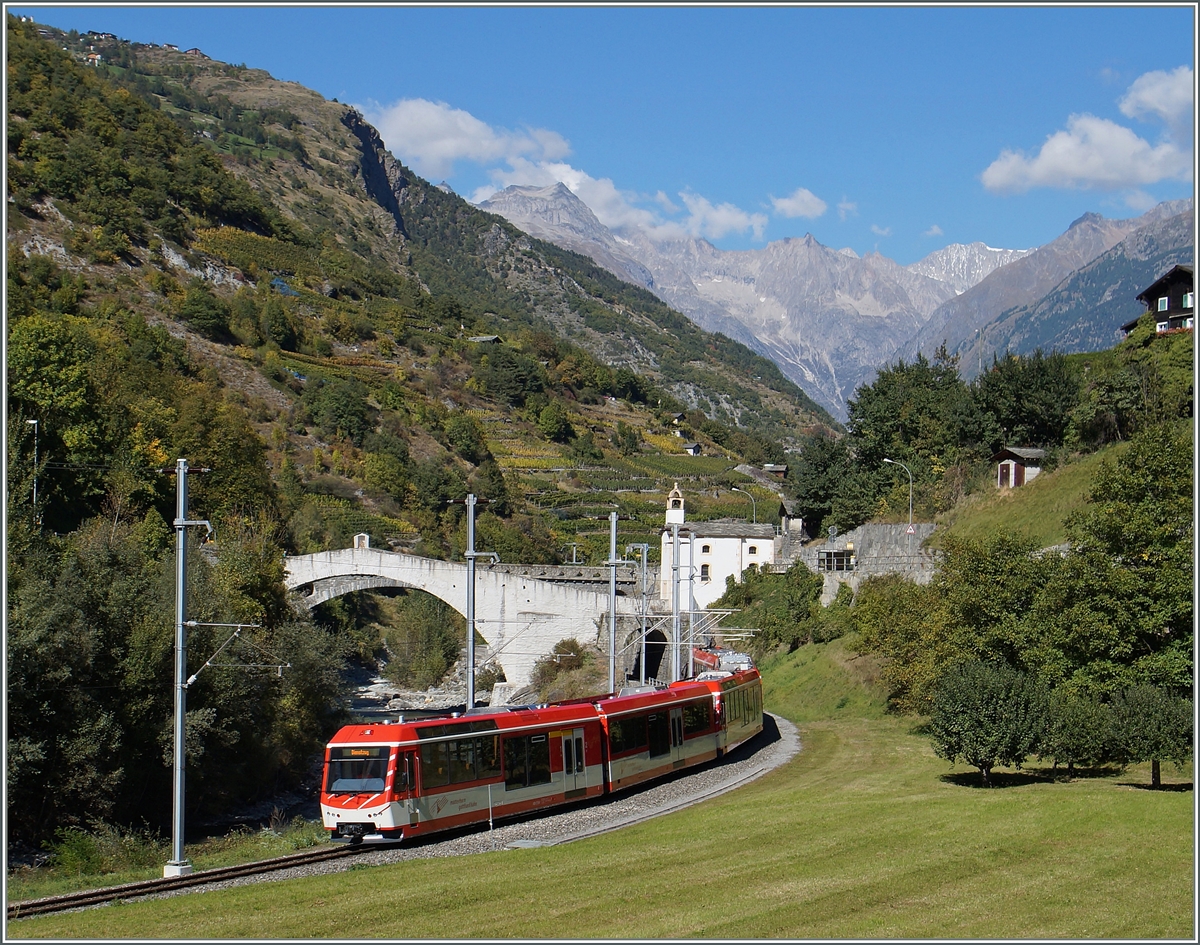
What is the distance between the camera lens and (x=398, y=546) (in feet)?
274

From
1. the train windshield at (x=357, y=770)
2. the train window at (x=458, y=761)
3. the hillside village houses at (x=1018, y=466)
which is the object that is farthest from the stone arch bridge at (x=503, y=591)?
the train windshield at (x=357, y=770)

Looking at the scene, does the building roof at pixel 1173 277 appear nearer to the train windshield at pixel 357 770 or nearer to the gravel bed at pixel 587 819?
the gravel bed at pixel 587 819

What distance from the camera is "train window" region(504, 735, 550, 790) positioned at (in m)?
25.0

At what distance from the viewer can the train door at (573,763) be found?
88.1 ft

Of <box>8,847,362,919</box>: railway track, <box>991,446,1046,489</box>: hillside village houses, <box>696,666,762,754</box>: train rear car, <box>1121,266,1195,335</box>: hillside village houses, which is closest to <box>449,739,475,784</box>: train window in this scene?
<box>8,847,362,919</box>: railway track

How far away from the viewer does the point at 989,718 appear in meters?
25.9

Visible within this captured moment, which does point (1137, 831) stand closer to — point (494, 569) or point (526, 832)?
point (526, 832)

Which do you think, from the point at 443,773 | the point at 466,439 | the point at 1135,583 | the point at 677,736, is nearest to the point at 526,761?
the point at 443,773

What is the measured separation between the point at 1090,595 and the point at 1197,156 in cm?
1481

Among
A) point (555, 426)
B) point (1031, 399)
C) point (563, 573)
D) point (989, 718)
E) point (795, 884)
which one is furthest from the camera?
point (555, 426)

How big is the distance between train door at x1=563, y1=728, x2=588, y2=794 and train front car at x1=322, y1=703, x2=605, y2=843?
38 millimetres

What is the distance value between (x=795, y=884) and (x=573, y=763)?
11.5 m

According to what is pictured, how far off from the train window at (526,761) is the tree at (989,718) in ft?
28.2

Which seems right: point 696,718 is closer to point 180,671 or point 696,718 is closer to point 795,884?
point 180,671
